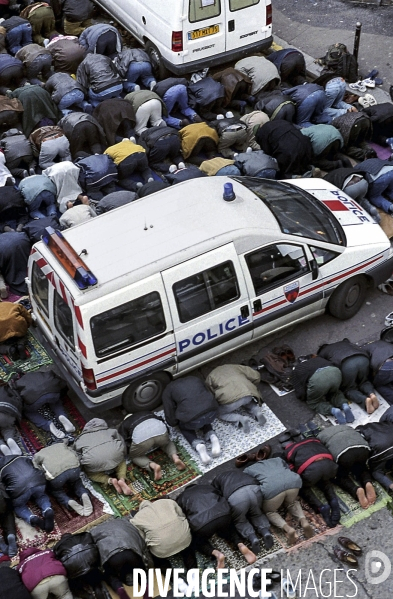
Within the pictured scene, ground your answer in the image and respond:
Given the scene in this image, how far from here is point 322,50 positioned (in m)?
15.8

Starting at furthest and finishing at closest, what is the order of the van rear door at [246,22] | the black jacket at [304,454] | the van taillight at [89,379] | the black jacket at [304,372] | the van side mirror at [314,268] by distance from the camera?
the van rear door at [246,22]
the van side mirror at [314,268]
the black jacket at [304,372]
the van taillight at [89,379]
the black jacket at [304,454]

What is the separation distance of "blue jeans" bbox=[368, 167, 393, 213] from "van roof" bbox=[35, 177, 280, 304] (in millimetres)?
2450

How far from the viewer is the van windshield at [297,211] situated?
1007cm

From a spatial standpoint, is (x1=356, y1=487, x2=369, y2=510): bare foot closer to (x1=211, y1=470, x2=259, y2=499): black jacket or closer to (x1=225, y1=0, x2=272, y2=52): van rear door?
(x1=211, y1=470, x2=259, y2=499): black jacket

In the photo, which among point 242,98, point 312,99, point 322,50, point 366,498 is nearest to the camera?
point 366,498

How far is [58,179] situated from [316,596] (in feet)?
20.3

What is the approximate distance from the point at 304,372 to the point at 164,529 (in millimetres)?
2372

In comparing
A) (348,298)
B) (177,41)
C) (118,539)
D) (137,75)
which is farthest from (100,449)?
(177,41)

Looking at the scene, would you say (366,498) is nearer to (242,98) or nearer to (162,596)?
(162,596)

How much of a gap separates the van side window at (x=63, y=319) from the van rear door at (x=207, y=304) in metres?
1.02

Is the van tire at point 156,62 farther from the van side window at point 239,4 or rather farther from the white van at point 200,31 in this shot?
the van side window at point 239,4

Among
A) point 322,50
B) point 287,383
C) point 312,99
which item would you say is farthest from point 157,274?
point 322,50

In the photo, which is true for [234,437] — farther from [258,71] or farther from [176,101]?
[258,71]

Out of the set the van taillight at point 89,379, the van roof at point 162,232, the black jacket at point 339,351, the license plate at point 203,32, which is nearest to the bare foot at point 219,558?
the van taillight at point 89,379
